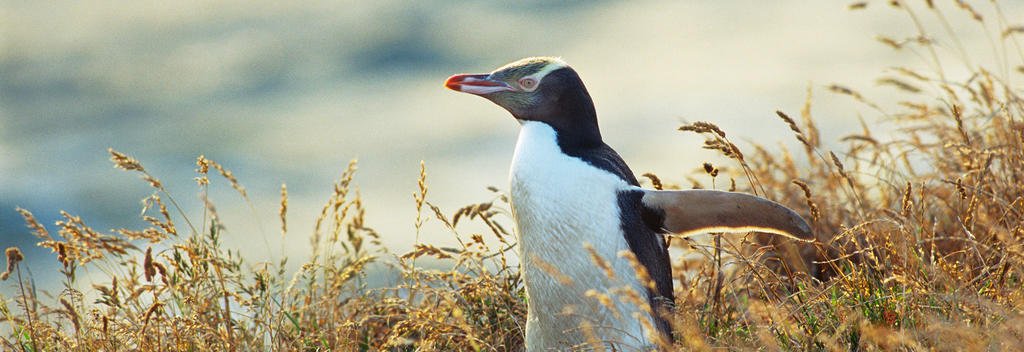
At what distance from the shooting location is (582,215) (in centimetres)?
409

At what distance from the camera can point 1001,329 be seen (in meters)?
2.99

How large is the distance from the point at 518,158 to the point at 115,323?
153cm

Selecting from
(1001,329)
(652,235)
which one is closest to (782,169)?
(652,235)

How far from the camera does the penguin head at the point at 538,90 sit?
4.24m

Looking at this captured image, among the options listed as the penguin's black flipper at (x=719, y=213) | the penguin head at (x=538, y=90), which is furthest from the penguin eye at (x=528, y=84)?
the penguin's black flipper at (x=719, y=213)

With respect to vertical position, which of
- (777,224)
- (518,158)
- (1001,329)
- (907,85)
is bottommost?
(1001,329)

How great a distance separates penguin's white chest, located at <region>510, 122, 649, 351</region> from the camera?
161 inches

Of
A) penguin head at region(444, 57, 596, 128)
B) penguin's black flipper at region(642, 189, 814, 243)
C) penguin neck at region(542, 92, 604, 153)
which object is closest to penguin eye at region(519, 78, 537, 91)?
penguin head at region(444, 57, 596, 128)

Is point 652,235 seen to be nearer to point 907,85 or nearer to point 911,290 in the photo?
point 911,290

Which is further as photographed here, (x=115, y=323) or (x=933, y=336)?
(x=115, y=323)

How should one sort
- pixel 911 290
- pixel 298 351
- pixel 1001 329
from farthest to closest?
pixel 298 351 → pixel 911 290 → pixel 1001 329

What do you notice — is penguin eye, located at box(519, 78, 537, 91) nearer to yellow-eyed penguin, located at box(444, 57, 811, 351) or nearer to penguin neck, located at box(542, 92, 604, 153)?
yellow-eyed penguin, located at box(444, 57, 811, 351)

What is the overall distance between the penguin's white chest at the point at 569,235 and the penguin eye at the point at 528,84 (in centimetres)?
18

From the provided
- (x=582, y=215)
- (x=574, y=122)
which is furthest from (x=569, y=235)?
(x=574, y=122)
